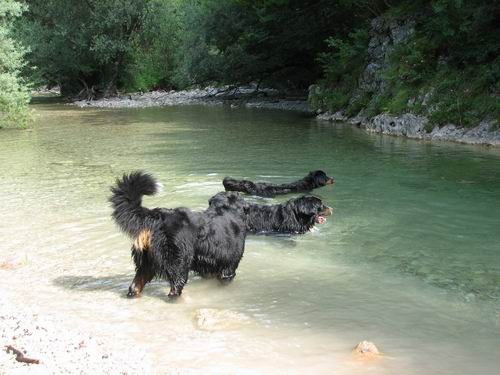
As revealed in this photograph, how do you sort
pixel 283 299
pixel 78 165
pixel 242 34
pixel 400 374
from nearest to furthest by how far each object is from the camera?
pixel 400 374 → pixel 283 299 → pixel 78 165 → pixel 242 34

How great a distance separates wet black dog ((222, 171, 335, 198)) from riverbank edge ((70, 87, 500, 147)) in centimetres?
703

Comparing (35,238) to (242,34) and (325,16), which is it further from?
(242,34)

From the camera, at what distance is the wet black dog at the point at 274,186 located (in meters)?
10.1

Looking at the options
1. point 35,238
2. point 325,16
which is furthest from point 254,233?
point 325,16

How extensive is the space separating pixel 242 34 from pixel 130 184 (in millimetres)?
29758

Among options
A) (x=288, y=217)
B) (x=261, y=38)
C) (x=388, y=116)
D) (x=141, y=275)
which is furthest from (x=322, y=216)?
(x=261, y=38)

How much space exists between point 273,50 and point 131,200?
28594 mm

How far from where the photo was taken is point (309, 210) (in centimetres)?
817

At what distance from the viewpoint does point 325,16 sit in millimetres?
29156

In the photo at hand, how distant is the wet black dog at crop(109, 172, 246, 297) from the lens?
5.45 meters

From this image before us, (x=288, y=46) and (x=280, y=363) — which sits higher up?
(x=288, y=46)

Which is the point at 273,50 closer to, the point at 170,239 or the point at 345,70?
the point at 345,70

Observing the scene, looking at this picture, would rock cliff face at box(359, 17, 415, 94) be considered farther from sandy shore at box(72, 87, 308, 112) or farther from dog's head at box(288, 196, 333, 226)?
dog's head at box(288, 196, 333, 226)

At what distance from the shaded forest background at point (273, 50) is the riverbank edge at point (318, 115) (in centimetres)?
37
